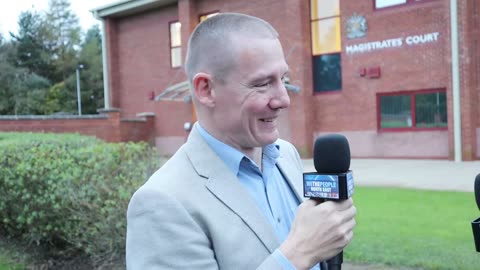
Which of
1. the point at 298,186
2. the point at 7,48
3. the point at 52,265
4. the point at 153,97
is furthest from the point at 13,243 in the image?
the point at 7,48

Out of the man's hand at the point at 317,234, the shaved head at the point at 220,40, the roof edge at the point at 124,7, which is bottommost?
the man's hand at the point at 317,234

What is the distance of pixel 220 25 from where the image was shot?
1733mm

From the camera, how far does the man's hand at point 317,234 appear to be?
1532 millimetres

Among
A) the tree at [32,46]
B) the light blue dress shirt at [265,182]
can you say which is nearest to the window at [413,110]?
the light blue dress shirt at [265,182]

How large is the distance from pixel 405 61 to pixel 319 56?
3781 mm

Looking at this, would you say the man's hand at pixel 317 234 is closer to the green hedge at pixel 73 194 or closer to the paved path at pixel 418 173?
the green hedge at pixel 73 194

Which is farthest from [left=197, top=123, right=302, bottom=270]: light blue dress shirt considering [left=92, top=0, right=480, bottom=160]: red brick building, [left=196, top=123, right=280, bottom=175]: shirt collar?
[left=92, top=0, right=480, bottom=160]: red brick building

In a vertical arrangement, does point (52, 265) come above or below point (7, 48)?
below

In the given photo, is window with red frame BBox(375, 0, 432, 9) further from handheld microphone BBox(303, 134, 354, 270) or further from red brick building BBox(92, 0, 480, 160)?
handheld microphone BBox(303, 134, 354, 270)

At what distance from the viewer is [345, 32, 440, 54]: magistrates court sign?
17938mm

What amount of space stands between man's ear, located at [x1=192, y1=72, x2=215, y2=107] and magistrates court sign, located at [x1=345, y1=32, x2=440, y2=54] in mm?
17768

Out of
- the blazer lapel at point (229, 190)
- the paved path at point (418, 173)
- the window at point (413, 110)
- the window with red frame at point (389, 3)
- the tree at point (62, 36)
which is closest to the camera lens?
the blazer lapel at point (229, 190)

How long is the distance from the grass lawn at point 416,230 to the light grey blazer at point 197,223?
4.07 metres

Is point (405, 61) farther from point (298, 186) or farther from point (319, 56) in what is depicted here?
point (298, 186)
